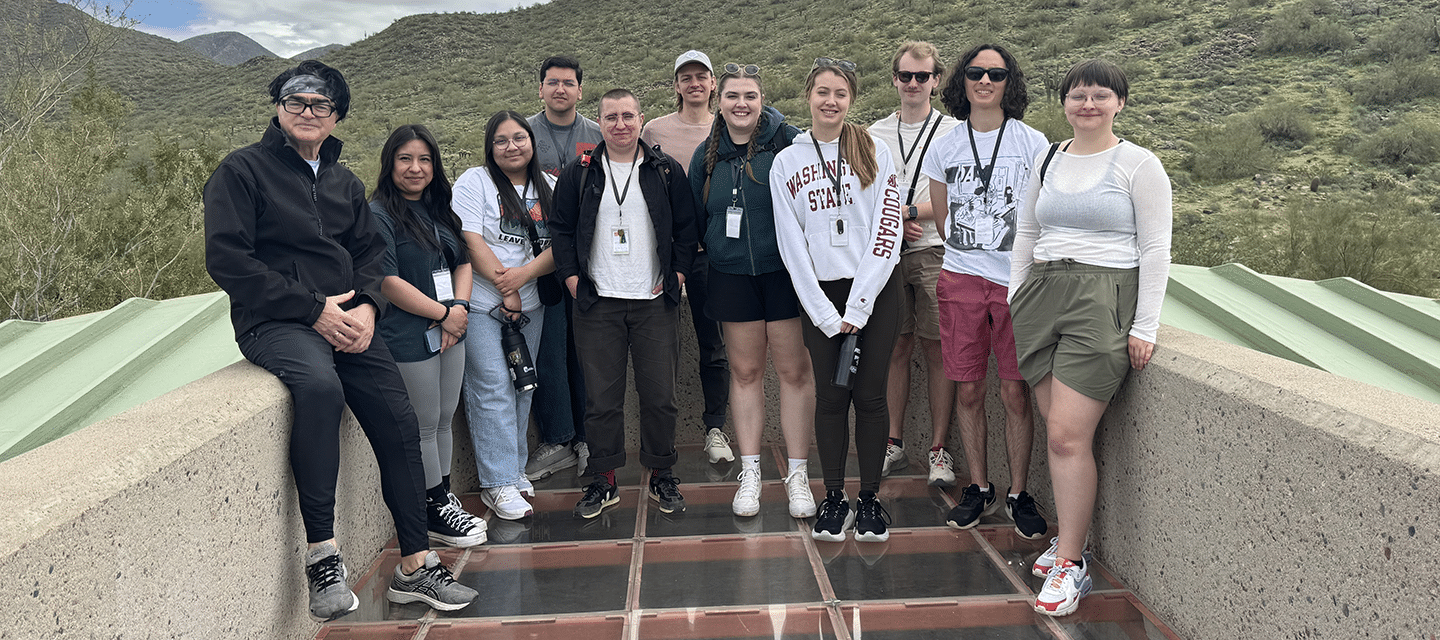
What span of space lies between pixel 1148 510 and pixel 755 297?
180cm

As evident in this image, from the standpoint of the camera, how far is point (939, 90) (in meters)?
4.12

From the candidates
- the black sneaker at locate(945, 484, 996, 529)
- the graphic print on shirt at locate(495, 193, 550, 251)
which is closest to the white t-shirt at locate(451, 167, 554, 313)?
the graphic print on shirt at locate(495, 193, 550, 251)

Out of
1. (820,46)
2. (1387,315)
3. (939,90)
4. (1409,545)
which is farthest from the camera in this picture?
(820,46)

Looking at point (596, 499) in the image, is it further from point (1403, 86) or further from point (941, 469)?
point (1403, 86)

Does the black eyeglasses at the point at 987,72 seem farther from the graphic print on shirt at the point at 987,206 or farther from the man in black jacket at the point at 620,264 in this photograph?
the man in black jacket at the point at 620,264

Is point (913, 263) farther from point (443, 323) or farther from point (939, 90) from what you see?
point (443, 323)

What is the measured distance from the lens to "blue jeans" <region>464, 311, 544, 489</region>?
4.24 metres

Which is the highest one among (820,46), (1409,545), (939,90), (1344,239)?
(820,46)

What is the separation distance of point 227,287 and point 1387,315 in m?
7.02

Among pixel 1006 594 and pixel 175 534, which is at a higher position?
pixel 175 534

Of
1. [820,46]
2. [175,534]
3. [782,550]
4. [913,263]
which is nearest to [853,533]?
[782,550]

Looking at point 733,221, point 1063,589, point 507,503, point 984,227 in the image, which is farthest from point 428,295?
point 1063,589

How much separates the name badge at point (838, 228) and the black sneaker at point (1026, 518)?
1358 millimetres

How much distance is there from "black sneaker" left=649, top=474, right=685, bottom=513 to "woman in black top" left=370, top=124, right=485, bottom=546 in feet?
2.82
